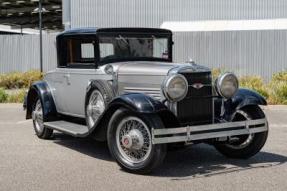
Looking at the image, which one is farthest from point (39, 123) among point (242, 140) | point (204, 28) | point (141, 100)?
point (204, 28)

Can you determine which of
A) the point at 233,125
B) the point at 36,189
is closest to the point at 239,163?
the point at 233,125

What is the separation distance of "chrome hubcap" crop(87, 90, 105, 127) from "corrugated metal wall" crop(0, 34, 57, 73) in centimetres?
1614

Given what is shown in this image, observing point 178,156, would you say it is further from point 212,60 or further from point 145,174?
point 212,60

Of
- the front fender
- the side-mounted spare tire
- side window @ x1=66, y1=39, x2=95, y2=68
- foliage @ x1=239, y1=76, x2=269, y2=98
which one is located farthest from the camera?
foliage @ x1=239, y1=76, x2=269, y2=98

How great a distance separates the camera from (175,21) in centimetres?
2538

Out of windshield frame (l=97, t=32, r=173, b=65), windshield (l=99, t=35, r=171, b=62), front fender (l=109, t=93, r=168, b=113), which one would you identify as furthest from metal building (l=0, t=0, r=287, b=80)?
front fender (l=109, t=93, r=168, b=113)

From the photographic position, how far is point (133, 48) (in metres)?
8.23

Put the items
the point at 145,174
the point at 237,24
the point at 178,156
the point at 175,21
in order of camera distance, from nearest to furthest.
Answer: the point at 145,174 < the point at 178,156 < the point at 237,24 < the point at 175,21

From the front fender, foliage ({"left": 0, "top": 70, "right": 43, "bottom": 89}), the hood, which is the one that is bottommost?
foliage ({"left": 0, "top": 70, "right": 43, "bottom": 89})

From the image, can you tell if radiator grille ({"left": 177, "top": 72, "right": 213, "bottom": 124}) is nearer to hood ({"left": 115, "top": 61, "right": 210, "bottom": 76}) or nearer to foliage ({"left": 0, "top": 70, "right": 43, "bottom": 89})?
hood ({"left": 115, "top": 61, "right": 210, "bottom": 76})

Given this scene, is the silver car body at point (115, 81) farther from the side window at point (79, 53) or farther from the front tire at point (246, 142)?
the front tire at point (246, 142)

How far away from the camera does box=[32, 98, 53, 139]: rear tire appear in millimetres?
9164

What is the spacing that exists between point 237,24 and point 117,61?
1660cm

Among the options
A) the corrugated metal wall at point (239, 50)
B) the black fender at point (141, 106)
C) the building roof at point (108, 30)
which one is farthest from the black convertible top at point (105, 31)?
the corrugated metal wall at point (239, 50)
